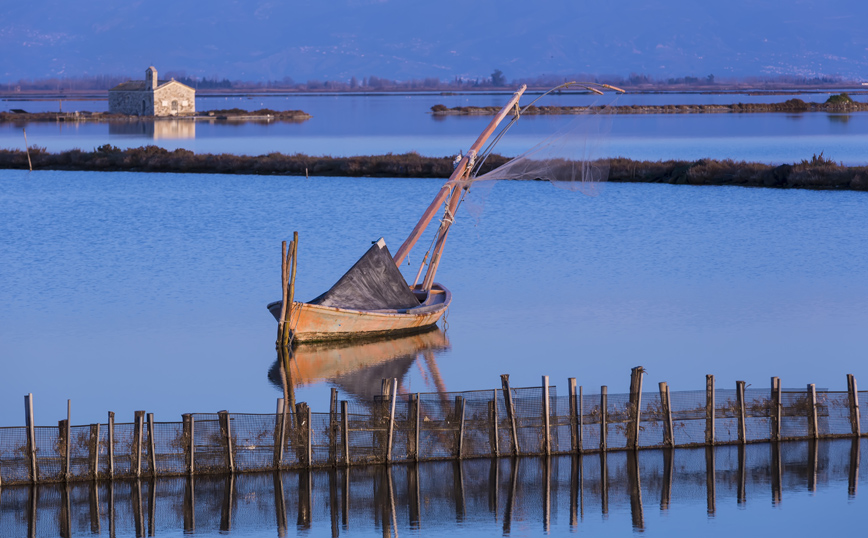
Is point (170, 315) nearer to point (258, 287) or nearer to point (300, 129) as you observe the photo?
point (258, 287)

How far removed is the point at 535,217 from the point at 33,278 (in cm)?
2131

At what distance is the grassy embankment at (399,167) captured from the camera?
2041 inches

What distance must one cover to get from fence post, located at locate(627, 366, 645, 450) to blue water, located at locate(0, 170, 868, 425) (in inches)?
174

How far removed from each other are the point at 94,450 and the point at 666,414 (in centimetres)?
700

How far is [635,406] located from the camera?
15.0m

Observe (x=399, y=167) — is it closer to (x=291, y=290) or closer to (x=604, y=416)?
(x=291, y=290)

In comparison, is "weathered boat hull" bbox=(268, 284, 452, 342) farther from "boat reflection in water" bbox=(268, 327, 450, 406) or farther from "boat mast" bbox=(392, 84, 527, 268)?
"boat mast" bbox=(392, 84, 527, 268)

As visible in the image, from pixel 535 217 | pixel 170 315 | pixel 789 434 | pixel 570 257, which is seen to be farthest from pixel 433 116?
pixel 789 434

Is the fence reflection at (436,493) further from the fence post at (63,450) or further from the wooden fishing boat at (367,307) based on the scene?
the wooden fishing boat at (367,307)

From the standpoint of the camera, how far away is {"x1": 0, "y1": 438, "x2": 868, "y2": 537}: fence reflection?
523 inches

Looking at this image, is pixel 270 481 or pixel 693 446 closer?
pixel 270 481

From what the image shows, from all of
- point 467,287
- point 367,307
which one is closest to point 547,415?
point 367,307

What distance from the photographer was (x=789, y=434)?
1566 cm

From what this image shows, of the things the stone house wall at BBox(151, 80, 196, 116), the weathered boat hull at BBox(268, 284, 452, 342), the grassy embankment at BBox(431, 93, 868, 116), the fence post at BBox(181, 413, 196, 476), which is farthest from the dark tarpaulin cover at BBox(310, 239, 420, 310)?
the grassy embankment at BBox(431, 93, 868, 116)
